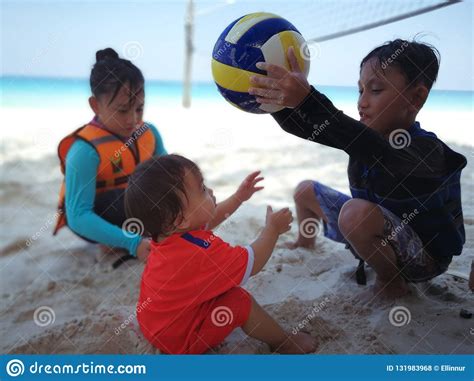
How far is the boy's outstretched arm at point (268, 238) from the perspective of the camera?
1.29 m

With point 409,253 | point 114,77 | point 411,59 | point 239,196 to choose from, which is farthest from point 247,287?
point 114,77

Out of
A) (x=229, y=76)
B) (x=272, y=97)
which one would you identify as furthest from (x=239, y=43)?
(x=272, y=97)

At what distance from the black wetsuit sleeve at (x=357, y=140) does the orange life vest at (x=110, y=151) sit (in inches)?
38.9

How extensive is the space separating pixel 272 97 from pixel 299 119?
136 mm

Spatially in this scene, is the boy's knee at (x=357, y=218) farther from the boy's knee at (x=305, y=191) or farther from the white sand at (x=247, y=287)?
the boy's knee at (x=305, y=191)

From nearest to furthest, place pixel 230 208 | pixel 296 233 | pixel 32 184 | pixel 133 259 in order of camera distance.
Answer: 1. pixel 230 208
2. pixel 133 259
3. pixel 296 233
4. pixel 32 184

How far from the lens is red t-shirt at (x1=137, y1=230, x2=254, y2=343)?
1221mm

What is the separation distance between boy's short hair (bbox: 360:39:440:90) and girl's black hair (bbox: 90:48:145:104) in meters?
0.99

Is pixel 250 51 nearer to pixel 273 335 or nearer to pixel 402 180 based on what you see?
pixel 402 180

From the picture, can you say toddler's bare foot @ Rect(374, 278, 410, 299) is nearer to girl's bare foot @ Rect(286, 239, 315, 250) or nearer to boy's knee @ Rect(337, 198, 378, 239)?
boy's knee @ Rect(337, 198, 378, 239)

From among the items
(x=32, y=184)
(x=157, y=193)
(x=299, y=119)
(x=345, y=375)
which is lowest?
(x=32, y=184)

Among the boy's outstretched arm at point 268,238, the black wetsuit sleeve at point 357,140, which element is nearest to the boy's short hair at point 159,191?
the boy's outstretched arm at point 268,238

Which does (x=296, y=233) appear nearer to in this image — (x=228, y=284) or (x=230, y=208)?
(x=230, y=208)

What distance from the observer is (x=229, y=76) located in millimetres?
1338
